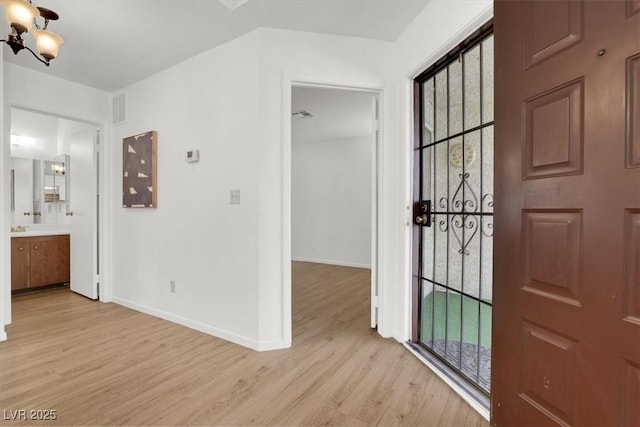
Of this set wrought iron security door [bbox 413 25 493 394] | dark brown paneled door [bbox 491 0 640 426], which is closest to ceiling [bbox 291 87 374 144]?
wrought iron security door [bbox 413 25 493 394]

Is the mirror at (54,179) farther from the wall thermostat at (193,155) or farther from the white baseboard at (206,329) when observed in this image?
the wall thermostat at (193,155)

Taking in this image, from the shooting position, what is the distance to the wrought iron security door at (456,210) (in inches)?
70.8

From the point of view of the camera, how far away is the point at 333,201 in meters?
6.20

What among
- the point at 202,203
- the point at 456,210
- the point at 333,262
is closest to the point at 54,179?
the point at 202,203

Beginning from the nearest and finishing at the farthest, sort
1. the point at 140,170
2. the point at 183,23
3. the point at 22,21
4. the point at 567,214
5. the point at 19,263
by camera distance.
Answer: the point at 567,214
the point at 22,21
the point at 183,23
the point at 140,170
the point at 19,263

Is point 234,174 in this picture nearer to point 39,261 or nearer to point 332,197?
point 39,261

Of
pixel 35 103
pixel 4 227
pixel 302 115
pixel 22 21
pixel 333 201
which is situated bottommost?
pixel 4 227

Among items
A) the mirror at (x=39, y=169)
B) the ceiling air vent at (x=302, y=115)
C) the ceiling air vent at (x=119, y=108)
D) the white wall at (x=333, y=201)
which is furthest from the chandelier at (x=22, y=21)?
the white wall at (x=333, y=201)

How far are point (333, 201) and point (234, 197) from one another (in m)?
3.83

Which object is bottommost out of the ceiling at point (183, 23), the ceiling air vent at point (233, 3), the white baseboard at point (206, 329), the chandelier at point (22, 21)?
the white baseboard at point (206, 329)

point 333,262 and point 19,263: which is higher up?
point 19,263

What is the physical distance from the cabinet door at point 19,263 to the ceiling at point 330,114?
3.90 metres

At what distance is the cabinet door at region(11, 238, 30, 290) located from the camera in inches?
148

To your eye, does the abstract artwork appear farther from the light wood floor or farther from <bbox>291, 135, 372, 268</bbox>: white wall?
<bbox>291, 135, 372, 268</bbox>: white wall
